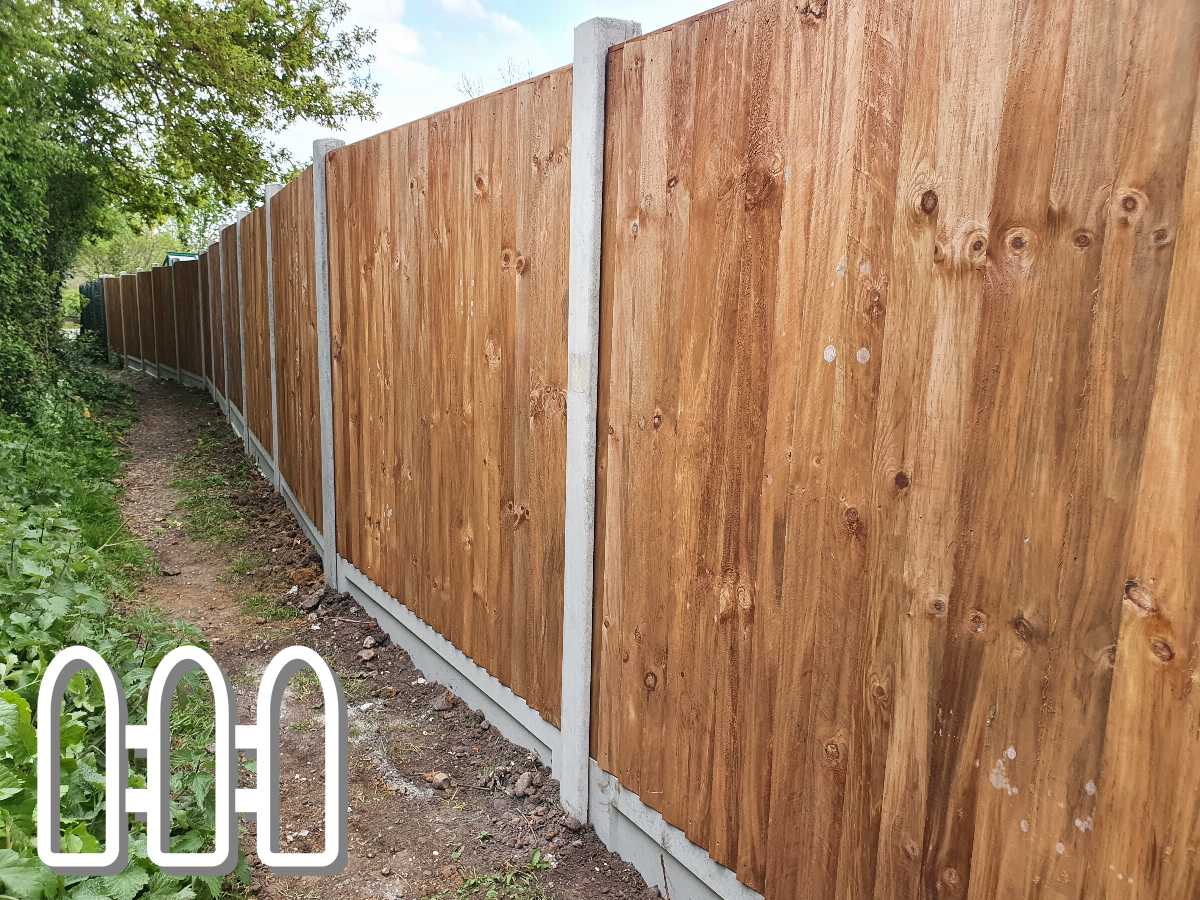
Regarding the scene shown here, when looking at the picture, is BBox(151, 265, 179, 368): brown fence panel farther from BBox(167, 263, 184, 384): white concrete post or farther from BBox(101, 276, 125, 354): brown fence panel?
BBox(101, 276, 125, 354): brown fence panel

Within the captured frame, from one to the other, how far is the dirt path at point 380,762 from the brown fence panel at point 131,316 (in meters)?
15.2

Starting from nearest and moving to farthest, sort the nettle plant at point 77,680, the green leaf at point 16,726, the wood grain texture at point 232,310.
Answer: the nettle plant at point 77,680 < the green leaf at point 16,726 < the wood grain texture at point 232,310

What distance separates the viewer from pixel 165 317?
1596 centimetres

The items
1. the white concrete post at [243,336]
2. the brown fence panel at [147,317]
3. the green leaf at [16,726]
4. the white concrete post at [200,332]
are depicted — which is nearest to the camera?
the green leaf at [16,726]

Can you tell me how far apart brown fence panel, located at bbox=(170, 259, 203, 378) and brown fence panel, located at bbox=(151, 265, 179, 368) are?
0.41m

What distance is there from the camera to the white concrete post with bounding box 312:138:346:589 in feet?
15.3

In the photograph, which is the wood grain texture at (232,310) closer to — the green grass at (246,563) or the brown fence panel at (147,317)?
the green grass at (246,563)

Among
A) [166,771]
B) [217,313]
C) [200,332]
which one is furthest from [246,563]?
[200,332]

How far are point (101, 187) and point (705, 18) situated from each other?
1253 cm

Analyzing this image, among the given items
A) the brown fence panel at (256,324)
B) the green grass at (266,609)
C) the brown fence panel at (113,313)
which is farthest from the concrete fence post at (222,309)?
the brown fence panel at (113,313)

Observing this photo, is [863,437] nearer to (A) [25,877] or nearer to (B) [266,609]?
(A) [25,877]

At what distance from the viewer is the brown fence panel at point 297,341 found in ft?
17.0

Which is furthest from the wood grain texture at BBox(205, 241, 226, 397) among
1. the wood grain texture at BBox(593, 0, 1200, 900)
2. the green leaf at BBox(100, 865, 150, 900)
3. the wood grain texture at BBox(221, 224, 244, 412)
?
the wood grain texture at BBox(593, 0, 1200, 900)

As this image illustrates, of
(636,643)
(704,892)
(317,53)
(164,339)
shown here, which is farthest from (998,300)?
(317,53)
